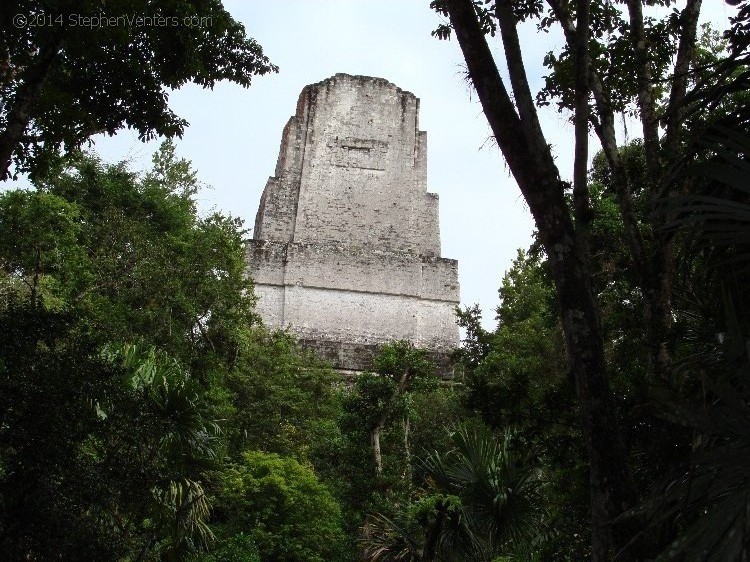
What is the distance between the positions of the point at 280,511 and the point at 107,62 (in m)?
5.36

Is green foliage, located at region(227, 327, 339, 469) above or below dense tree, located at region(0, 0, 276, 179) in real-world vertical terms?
below

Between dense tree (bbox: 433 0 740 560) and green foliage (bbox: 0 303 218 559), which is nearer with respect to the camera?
dense tree (bbox: 433 0 740 560)

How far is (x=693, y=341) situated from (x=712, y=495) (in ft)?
8.19

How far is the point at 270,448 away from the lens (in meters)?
11.8

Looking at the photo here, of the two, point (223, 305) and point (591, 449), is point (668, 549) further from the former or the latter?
point (223, 305)

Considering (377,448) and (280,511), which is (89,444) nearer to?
(280,511)

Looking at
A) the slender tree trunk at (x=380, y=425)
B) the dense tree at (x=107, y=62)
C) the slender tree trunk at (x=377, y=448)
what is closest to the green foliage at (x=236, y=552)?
the slender tree trunk at (x=377, y=448)

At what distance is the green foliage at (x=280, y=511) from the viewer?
8609 mm

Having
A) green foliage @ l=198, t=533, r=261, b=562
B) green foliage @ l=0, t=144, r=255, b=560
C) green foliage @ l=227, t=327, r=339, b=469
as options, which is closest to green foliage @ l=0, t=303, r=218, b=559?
green foliage @ l=0, t=144, r=255, b=560

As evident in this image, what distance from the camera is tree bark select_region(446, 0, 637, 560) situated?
3.39 meters

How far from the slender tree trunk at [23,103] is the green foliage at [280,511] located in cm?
503

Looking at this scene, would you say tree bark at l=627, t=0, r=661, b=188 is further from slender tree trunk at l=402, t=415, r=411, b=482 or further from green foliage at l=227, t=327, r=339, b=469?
green foliage at l=227, t=327, r=339, b=469

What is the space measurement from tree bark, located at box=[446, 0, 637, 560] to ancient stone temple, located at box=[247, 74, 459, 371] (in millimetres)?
15096

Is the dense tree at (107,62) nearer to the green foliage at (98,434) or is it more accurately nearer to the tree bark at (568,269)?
the green foliage at (98,434)
